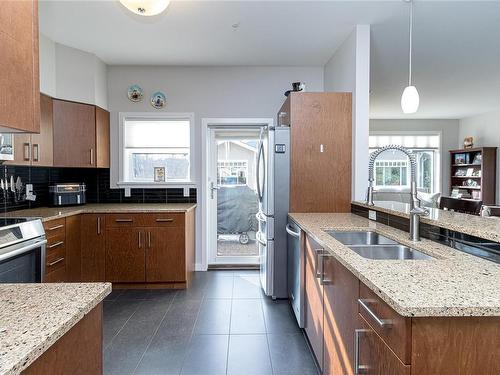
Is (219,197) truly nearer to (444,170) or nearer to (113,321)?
(113,321)

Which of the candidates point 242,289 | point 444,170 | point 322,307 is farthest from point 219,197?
point 444,170

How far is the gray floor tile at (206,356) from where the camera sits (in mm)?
2027

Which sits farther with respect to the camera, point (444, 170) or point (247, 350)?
point (444, 170)

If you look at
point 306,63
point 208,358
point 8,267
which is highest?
point 306,63

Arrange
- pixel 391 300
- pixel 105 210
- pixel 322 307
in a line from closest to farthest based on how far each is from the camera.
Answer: pixel 391 300 < pixel 322 307 < pixel 105 210

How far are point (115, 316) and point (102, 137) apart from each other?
6.65ft

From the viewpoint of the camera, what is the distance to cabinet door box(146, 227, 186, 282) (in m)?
3.37

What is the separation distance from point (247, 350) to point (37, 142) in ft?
8.74

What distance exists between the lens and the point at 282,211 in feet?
10.1

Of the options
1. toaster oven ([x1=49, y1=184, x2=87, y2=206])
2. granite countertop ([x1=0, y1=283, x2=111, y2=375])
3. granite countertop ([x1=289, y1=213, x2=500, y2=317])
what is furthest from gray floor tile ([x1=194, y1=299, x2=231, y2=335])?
toaster oven ([x1=49, y1=184, x2=87, y2=206])

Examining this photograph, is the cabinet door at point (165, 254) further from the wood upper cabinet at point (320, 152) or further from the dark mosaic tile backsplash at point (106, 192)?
the wood upper cabinet at point (320, 152)

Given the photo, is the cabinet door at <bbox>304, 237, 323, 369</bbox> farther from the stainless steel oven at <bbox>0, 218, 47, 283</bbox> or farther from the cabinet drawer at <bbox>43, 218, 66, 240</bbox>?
the cabinet drawer at <bbox>43, 218, 66, 240</bbox>

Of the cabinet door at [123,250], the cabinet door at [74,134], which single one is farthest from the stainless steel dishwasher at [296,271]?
the cabinet door at [74,134]

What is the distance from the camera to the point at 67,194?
11.5ft
